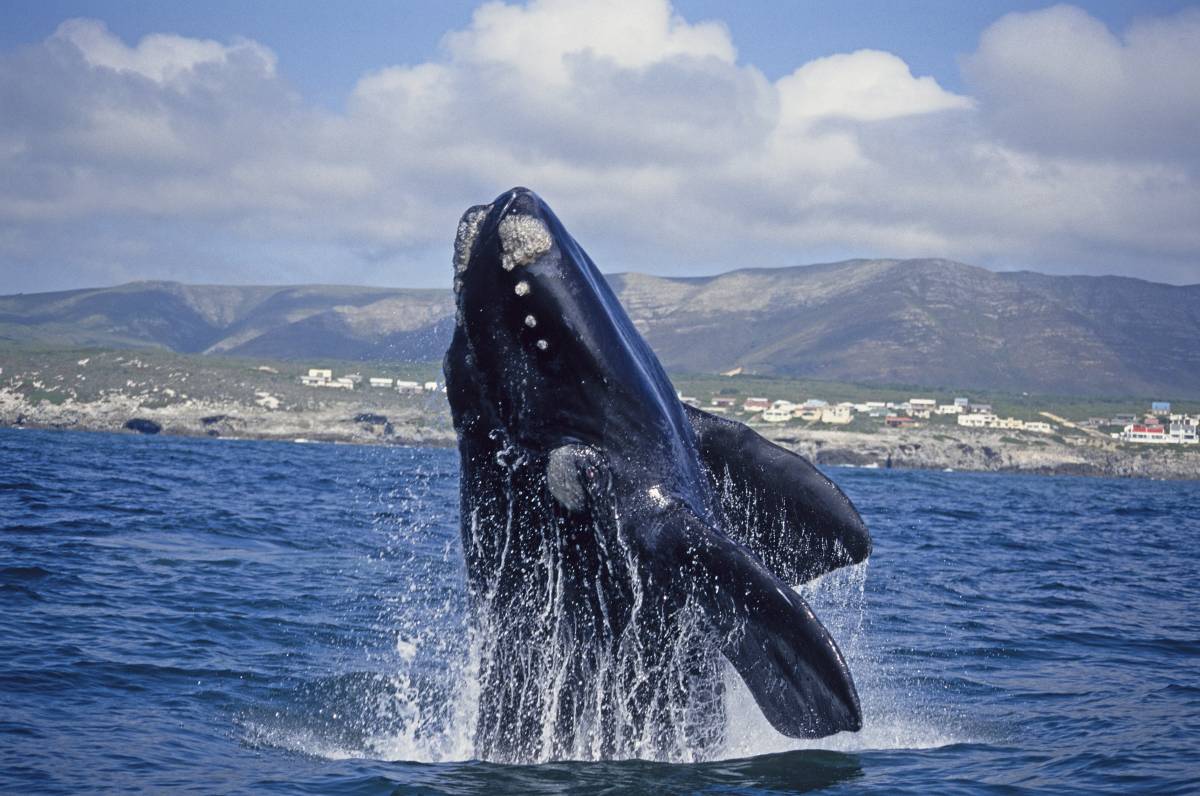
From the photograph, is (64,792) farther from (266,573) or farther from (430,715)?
(266,573)

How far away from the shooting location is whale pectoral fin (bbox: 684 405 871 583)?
765 cm

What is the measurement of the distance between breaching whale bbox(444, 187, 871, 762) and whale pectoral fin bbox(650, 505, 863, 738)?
0.01m

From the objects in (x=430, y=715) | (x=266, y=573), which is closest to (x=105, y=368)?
(x=266, y=573)

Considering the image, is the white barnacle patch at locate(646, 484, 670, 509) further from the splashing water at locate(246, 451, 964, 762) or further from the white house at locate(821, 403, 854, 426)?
the white house at locate(821, 403, 854, 426)

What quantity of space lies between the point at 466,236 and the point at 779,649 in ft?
9.52

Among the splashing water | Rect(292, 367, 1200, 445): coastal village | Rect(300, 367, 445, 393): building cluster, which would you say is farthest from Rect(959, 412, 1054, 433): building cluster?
the splashing water

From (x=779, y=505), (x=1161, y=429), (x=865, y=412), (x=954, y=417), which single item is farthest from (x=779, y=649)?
(x=865, y=412)

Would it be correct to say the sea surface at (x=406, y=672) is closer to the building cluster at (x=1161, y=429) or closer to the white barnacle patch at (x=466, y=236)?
the white barnacle patch at (x=466, y=236)

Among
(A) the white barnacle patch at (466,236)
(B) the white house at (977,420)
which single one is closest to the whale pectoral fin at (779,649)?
(A) the white barnacle patch at (466,236)

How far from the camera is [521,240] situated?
683 centimetres

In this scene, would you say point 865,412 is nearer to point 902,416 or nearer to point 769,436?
point 902,416

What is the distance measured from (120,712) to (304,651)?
136 inches

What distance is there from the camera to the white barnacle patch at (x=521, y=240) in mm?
6832

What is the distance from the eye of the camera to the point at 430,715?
10.2 m
